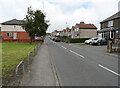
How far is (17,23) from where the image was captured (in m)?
38.5

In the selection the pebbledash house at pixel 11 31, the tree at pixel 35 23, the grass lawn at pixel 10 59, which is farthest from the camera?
the pebbledash house at pixel 11 31

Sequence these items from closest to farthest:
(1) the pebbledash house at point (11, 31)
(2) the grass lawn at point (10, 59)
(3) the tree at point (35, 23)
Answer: (2) the grass lawn at point (10, 59)
(3) the tree at point (35, 23)
(1) the pebbledash house at point (11, 31)

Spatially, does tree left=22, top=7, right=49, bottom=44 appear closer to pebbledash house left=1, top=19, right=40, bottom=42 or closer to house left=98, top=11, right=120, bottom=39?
pebbledash house left=1, top=19, right=40, bottom=42

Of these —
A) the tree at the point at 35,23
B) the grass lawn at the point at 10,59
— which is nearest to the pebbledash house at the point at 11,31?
the tree at the point at 35,23

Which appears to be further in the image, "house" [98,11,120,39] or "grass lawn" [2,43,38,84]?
"house" [98,11,120,39]

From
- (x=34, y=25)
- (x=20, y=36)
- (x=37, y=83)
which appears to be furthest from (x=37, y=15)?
(x=37, y=83)

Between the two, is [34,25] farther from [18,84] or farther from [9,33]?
[18,84]

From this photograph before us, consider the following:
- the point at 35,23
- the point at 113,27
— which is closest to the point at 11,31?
A: the point at 35,23

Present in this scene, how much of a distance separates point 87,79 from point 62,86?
1.27 metres

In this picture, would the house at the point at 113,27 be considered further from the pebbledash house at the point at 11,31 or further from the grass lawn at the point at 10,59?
the pebbledash house at the point at 11,31

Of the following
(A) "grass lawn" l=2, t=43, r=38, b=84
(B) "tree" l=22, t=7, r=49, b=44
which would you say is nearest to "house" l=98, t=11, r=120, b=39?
(B) "tree" l=22, t=7, r=49, b=44

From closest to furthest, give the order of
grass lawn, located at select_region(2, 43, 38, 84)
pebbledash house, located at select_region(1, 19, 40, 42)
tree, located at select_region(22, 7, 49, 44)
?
grass lawn, located at select_region(2, 43, 38, 84)
tree, located at select_region(22, 7, 49, 44)
pebbledash house, located at select_region(1, 19, 40, 42)

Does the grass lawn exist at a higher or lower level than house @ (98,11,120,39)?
lower

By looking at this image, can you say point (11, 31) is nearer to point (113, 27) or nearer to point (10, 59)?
point (10, 59)
